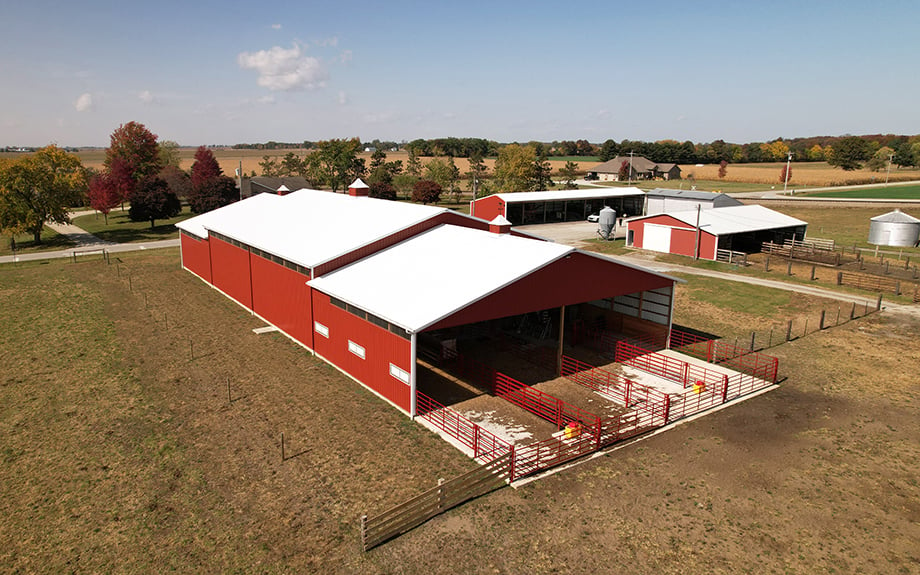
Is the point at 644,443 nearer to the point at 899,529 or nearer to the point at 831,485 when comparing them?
the point at 831,485

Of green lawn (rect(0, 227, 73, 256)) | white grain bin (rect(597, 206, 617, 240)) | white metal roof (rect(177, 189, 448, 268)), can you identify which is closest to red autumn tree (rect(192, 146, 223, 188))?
green lawn (rect(0, 227, 73, 256))

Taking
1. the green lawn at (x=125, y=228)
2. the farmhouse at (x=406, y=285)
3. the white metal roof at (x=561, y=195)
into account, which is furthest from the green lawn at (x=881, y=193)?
the green lawn at (x=125, y=228)

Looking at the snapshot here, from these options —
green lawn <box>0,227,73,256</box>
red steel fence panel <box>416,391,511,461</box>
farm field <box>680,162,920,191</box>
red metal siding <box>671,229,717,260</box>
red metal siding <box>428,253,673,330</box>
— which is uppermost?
farm field <box>680,162,920,191</box>

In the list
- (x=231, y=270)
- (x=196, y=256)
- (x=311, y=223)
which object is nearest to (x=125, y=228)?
(x=196, y=256)

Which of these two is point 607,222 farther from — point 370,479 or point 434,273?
point 370,479

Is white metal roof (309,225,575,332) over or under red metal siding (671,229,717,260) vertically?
over

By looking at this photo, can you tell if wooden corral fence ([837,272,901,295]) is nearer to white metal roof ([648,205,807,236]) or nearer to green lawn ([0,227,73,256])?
white metal roof ([648,205,807,236])

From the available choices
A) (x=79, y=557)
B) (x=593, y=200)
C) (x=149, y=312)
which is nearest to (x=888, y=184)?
(x=593, y=200)
